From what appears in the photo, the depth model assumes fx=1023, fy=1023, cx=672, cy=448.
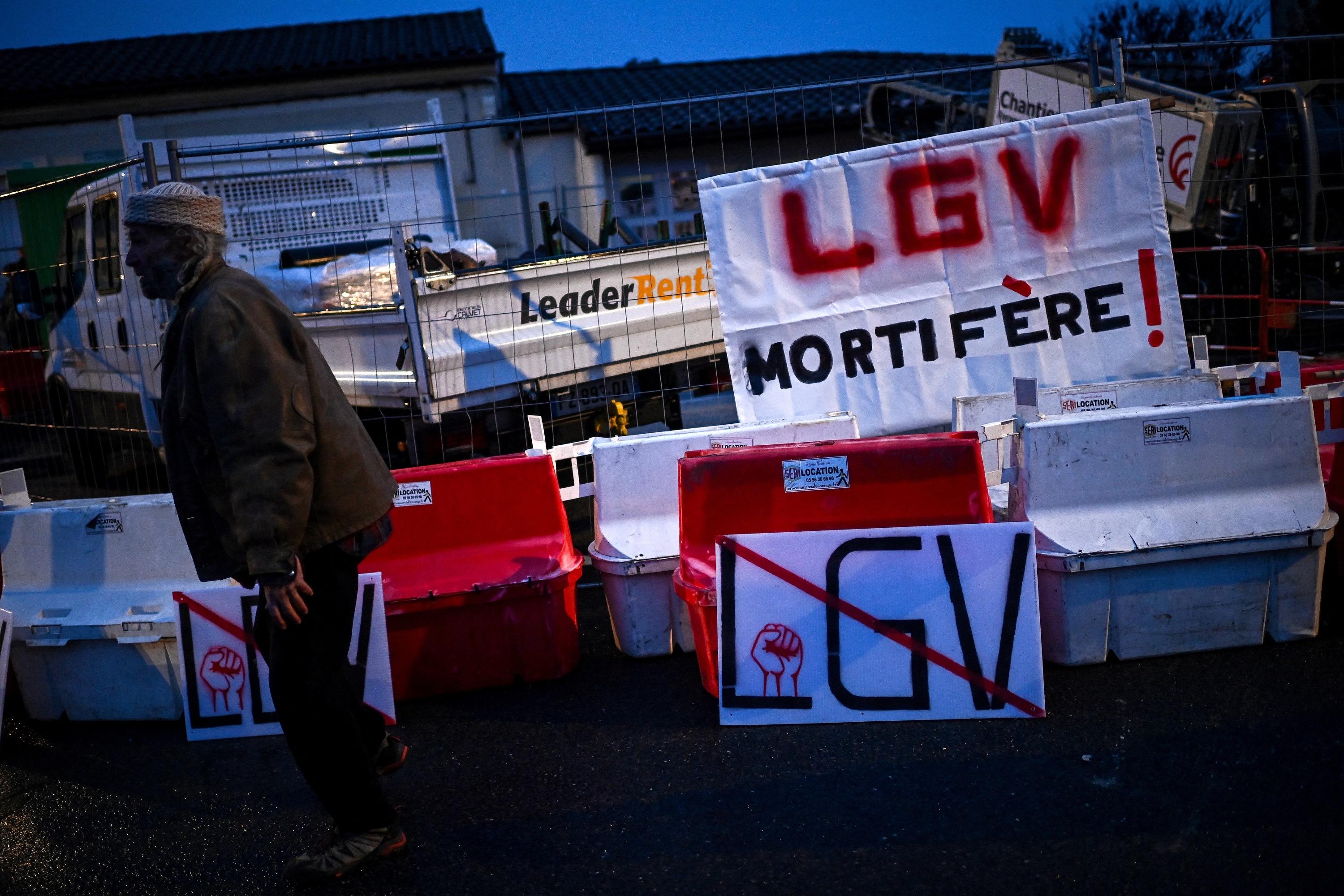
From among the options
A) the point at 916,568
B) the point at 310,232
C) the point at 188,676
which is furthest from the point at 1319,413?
the point at 310,232

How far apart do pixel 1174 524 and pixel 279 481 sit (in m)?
3.30

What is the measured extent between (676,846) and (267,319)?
195cm

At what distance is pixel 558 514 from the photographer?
15.3 feet

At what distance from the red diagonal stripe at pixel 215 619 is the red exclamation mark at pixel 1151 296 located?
15.6ft

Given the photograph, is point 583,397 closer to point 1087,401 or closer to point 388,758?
point 1087,401

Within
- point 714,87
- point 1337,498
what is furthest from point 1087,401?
point 714,87

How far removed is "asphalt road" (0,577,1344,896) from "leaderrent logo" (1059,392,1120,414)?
1440 mm

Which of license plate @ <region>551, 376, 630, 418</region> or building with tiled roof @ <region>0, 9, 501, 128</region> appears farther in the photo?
building with tiled roof @ <region>0, 9, 501, 128</region>

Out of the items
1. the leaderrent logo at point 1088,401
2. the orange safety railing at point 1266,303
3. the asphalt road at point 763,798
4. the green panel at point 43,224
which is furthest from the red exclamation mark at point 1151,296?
the green panel at point 43,224

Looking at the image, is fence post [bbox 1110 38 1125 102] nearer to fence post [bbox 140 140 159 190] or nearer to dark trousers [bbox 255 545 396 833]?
dark trousers [bbox 255 545 396 833]

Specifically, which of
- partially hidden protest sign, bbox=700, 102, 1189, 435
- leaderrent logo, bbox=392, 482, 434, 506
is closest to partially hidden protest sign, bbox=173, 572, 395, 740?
leaderrent logo, bbox=392, 482, 434, 506

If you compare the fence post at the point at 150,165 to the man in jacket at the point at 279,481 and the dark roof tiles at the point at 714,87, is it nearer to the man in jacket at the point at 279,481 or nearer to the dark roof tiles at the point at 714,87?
the man in jacket at the point at 279,481

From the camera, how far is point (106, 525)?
4594 millimetres

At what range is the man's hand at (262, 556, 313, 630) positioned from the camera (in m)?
2.80
